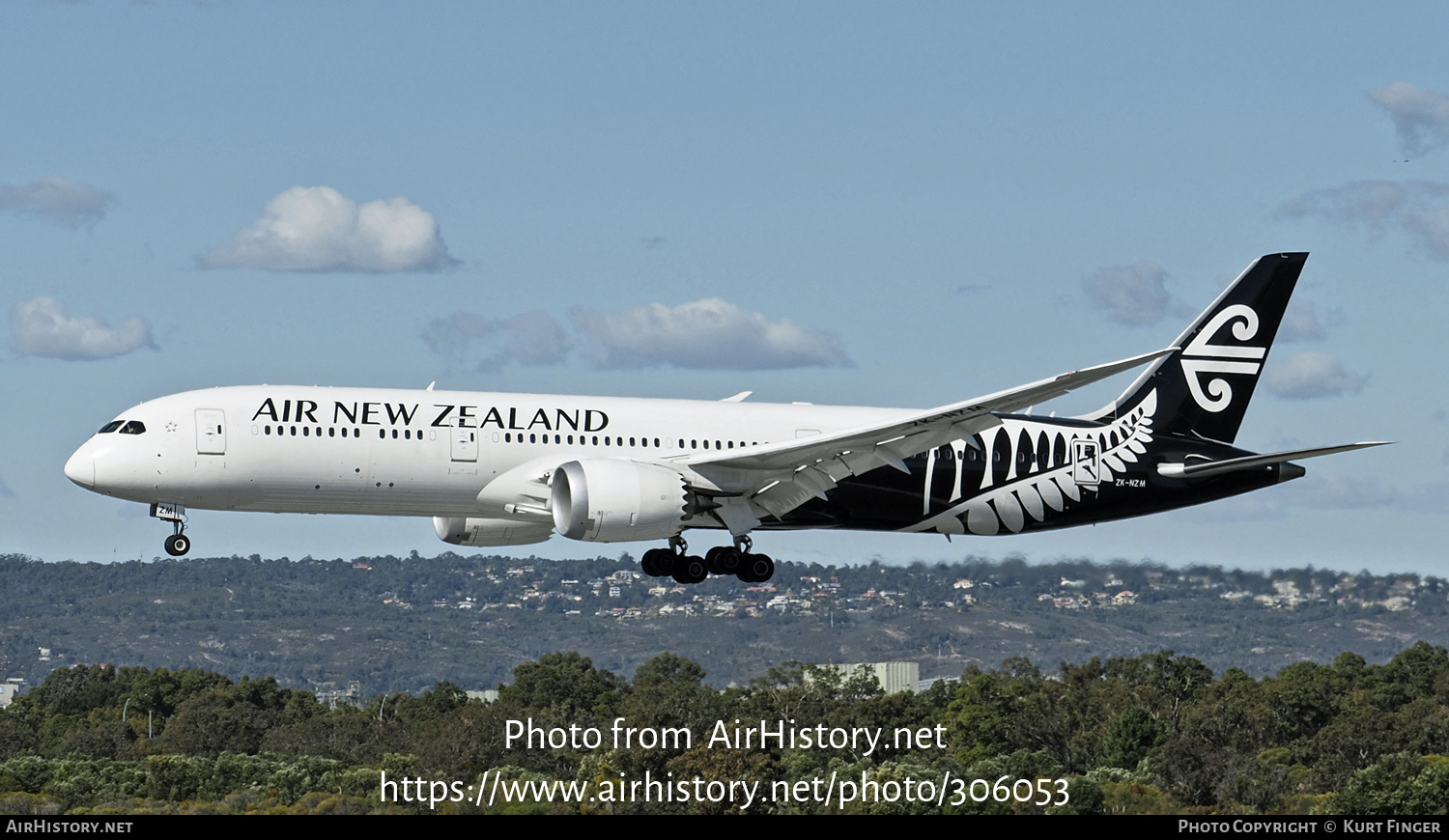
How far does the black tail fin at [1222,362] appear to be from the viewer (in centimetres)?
4616

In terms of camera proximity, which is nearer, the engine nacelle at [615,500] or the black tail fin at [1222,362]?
the engine nacelle at [615,500]

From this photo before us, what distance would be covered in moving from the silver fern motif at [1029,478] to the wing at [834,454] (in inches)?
76.5

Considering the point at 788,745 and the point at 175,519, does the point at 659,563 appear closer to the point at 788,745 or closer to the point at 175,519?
the point at 175,519

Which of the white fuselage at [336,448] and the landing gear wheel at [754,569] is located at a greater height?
the white fuselage at [336,448]

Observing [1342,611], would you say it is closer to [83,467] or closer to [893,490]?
[893,490]

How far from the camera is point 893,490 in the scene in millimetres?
42438

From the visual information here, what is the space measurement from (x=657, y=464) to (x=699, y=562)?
11.9ft

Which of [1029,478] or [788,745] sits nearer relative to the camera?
[1029,478]

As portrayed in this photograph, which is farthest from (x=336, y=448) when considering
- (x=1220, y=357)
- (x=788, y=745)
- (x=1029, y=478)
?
(x=788, y=745)

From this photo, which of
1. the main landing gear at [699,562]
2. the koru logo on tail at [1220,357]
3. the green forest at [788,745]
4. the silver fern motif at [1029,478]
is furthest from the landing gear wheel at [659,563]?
the green forest at [788,745]

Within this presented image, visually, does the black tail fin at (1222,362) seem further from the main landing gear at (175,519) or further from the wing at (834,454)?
the main landing gear at (175,519)

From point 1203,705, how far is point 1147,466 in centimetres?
6357

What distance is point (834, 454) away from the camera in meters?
39.6

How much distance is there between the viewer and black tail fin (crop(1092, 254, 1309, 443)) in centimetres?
4616
